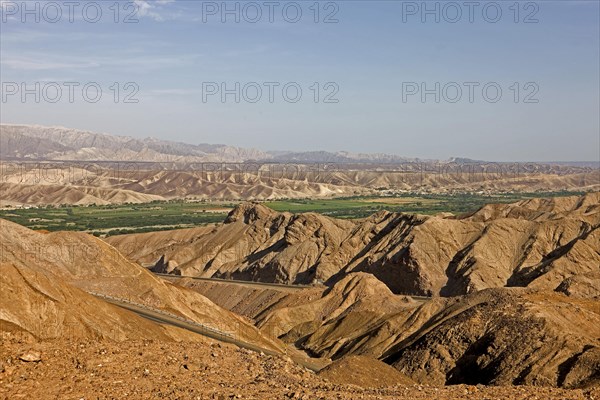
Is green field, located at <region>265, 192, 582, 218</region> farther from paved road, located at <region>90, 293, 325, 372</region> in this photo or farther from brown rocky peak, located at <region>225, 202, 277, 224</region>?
paved road, located at <region>90, 293, 325, 372</region>

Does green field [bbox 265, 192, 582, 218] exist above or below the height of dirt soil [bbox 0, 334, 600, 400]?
below

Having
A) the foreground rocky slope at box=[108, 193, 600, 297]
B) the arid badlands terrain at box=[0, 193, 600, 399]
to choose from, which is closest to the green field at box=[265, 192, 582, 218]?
the arid badlands terrain at box=[0, 193, 600, 399]

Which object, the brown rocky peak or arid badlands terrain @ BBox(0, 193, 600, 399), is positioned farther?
the brown rocky peak

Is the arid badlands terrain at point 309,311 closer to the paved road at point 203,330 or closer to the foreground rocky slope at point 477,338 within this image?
the foreground rocky slope at point 477,338

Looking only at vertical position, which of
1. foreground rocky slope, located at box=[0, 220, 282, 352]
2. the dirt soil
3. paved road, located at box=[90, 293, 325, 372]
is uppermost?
the dirt soil

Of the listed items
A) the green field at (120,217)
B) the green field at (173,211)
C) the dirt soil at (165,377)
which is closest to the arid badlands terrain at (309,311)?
the dirt soil at (165,377)

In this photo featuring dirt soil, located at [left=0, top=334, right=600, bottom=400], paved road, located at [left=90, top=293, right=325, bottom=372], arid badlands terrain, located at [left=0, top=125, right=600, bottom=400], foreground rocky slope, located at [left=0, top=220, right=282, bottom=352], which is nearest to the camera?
dirt soil, located at [left=0, top=334, right=600, bottom=400]

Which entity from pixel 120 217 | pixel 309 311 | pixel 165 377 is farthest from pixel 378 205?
pixel 165 377

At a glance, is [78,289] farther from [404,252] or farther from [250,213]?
[250,213]

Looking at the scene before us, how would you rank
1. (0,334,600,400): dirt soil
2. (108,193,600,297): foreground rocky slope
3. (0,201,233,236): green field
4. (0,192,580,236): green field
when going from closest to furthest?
(0,334,600,400): dirt soil → (108,193,600,297): foreground rocky slope → (0,201,233,236): green field → (0,192,580,236): green field
